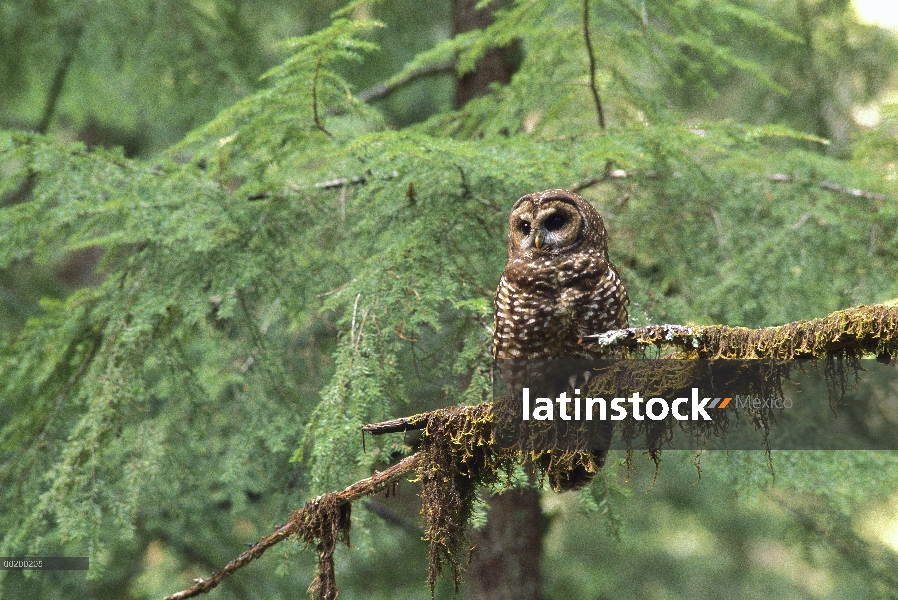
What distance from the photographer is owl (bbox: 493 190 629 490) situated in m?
2.77

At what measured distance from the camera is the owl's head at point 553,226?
9.28 ft

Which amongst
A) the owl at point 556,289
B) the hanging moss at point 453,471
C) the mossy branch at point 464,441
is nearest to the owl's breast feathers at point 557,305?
the owl at point 556,289

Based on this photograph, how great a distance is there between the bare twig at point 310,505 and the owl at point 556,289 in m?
0.52

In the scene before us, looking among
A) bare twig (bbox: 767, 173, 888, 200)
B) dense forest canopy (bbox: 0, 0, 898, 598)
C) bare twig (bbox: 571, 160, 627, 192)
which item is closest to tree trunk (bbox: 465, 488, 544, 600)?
dense forest canopy (bbox: 0, 0, 898, 598)

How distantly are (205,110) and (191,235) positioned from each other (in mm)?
2890

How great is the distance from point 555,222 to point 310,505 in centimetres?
127

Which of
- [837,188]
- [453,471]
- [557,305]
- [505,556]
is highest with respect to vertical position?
[837,188]

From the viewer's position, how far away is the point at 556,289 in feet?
9.17

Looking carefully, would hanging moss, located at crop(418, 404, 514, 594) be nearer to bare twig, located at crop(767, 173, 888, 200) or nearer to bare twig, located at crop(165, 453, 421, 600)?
bare twig, located at crop(165, 453, 421, 600)

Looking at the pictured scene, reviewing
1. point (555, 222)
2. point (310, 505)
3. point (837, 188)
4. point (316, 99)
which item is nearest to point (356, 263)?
point (316, 99)

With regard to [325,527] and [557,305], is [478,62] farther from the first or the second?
[325,527]

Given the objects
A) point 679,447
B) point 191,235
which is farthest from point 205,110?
point 679,447

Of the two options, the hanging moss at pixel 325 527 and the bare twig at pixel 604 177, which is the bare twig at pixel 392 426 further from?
the bare twig at pixel 604 177

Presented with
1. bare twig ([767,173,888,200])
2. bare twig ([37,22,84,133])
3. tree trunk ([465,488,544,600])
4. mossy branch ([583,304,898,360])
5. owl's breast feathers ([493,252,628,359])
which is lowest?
tree trunk ([465,488,544,600])
